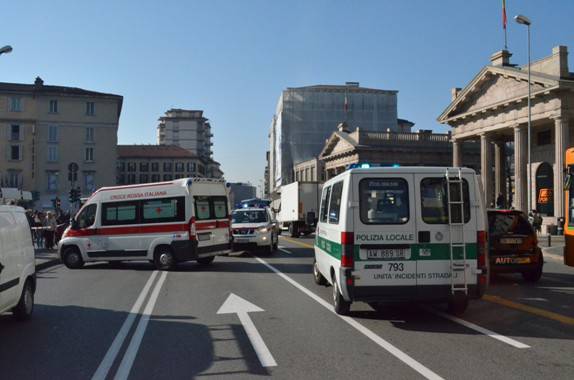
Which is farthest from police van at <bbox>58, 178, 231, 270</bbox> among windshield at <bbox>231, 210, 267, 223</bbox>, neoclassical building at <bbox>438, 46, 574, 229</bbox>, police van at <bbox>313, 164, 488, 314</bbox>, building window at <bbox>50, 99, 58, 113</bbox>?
building window at <bbox>50, 99, 58, 113</bbox>

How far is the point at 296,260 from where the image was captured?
1844 centimetres

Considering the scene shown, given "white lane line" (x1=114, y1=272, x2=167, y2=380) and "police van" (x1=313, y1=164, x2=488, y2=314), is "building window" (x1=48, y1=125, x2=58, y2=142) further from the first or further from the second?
"police van" (x1=313, y1=164, x2=488, y2=314)

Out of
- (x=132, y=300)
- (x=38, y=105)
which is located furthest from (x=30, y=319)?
(x=38, y=105)

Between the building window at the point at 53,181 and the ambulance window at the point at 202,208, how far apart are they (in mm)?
65571

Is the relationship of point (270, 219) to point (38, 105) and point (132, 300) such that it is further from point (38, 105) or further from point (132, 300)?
point (38, 105)

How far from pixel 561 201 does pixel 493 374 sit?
108 feet

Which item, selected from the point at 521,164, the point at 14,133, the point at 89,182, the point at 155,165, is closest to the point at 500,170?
the point at 521,164

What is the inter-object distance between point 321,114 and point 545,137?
48104 mm

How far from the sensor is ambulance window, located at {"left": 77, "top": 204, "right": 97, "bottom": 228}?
1672 cm

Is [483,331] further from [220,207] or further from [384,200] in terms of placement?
[220,207]

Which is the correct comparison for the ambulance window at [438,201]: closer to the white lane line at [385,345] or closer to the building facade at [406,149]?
the white lane line at [385,345]

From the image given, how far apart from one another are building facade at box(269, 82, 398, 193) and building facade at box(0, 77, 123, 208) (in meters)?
25.2

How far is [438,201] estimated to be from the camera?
26.2 ft

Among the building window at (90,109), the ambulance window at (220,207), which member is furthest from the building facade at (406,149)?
the ambulance window at (220,207)
